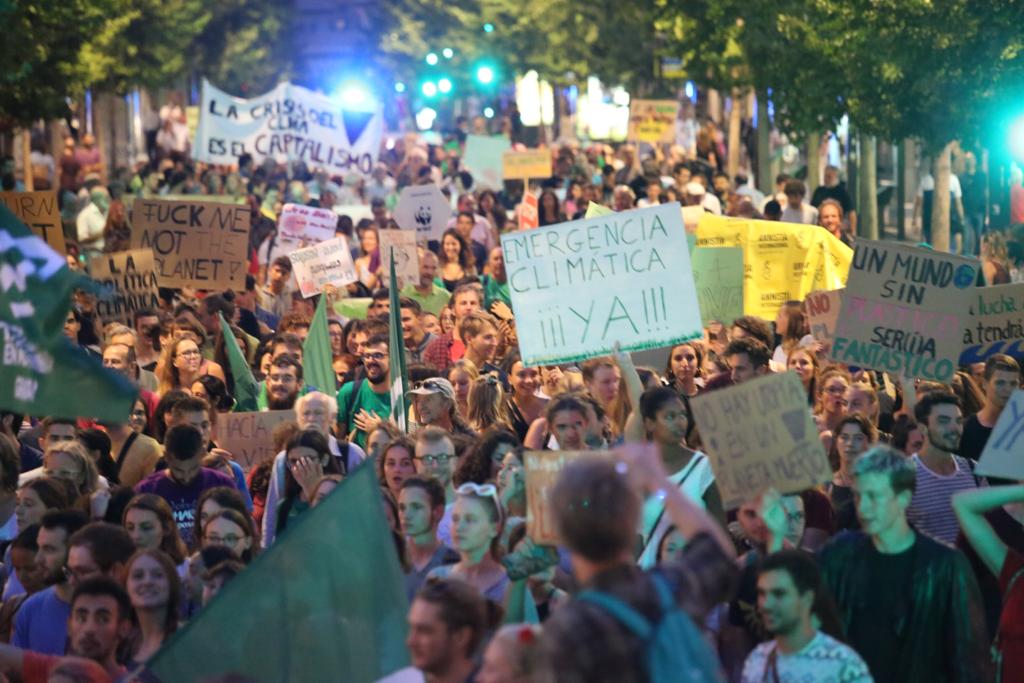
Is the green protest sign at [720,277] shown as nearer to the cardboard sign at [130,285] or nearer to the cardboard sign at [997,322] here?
the cardboard sign at [997,322]

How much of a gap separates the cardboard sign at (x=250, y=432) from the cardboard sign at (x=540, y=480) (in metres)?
3.42

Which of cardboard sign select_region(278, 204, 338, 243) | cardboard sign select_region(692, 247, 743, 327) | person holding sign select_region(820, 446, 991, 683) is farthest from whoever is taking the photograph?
cardboard sign select_region(278, 204, 338, 243)

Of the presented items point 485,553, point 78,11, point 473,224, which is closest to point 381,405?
point 485,553

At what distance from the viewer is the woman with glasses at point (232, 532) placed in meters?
8.20

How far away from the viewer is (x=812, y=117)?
90.4ft

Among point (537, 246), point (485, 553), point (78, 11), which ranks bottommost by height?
point (485, 553)

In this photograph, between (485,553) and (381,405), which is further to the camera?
(381,405)

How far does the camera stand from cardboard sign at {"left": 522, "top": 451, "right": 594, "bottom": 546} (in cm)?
755

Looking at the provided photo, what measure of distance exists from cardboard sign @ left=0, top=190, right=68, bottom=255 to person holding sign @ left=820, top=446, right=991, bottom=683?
9214 millimetres

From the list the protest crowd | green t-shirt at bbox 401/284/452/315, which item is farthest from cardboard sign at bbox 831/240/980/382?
green t-shirt at bbox 401/284/452/315

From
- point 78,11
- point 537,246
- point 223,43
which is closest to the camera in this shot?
point 537,246

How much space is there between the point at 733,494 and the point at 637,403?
1.93m

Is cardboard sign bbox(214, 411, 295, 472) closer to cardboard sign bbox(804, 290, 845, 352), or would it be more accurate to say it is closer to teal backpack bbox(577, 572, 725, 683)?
cardboard sign bbox(804, 290, 845, 352)

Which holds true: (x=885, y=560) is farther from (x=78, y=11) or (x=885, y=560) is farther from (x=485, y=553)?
(x=78, y=11)
